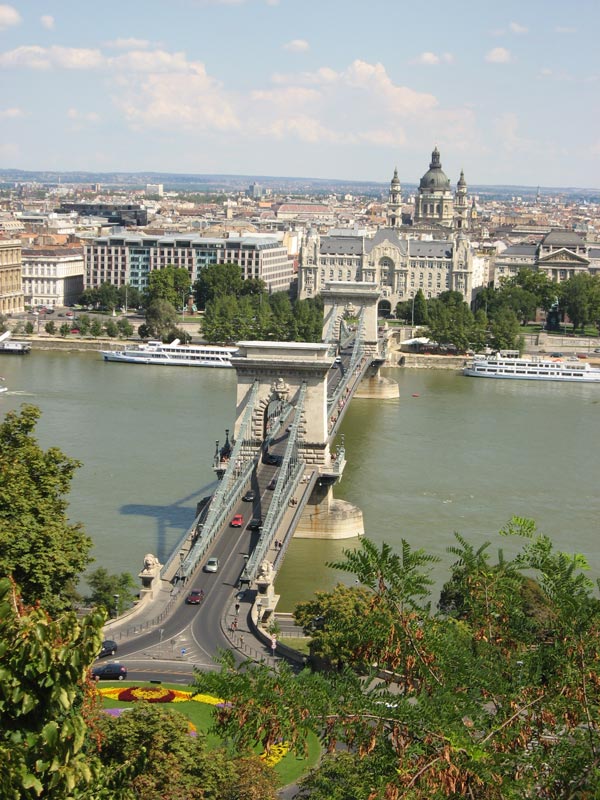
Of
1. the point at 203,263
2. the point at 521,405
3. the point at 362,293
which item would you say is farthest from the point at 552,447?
the point at 203,263

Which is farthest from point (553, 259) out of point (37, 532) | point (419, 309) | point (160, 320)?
point (37, 532)

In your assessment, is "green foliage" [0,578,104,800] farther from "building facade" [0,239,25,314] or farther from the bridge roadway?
"building facade" [0,239,25,314]

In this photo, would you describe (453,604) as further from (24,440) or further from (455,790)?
(455,790)

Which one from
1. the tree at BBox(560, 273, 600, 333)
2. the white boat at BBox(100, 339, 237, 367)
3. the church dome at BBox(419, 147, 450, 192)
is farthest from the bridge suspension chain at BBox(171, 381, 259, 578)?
the church dome at BBox(419, 147, 450, 192)

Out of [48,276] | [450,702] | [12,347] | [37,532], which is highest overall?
[450,702]

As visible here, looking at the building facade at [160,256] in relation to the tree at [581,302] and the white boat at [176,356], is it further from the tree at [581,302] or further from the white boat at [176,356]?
the white boat at [176,356]

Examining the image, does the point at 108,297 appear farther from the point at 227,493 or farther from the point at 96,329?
the point at 227,493
